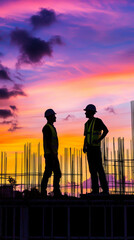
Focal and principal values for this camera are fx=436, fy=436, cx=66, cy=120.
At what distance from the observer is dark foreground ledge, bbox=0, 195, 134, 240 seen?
9.16m

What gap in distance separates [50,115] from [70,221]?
3499mm

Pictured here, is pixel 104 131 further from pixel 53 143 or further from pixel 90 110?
pixel 53 143

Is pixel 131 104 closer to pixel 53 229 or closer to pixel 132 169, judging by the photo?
pixel 132 169

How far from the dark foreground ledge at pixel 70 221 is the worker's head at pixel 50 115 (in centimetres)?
313

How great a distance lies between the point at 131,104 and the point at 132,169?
2.76m

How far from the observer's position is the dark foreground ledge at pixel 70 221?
9156 millimetres

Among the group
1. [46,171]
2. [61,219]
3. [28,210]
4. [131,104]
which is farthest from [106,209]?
[131,104]

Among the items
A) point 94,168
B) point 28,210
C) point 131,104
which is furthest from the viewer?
point 131,104

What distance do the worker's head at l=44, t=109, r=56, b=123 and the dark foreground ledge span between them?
10.3 feet

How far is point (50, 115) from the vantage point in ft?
39.5

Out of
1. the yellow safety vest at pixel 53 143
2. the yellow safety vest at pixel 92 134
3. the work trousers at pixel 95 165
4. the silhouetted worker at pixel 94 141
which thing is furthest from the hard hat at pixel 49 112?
the work trousers at pixel 95 165

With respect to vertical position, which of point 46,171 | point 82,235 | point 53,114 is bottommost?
point 82,235

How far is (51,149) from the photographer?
1205cm

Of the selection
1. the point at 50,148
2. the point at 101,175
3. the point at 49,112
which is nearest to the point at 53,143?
the point at 50,148
